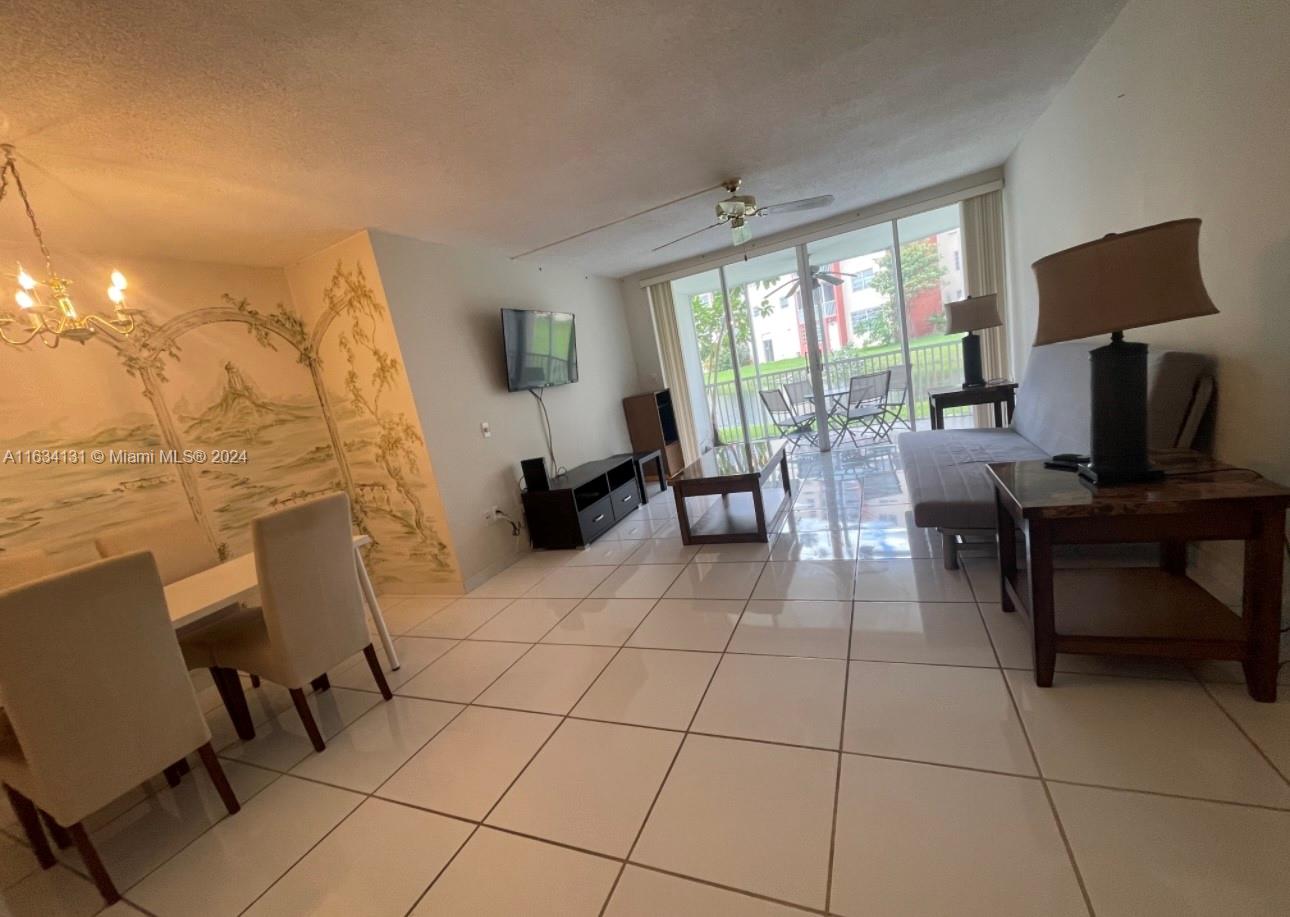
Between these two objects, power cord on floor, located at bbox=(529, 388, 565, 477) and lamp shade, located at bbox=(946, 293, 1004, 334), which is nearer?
lamp shade, located at bbox=(946, 293, 1004, 334)

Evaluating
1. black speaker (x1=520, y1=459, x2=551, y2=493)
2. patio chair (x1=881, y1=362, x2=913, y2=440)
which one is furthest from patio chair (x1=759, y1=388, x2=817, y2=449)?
black speaker (x1=520, y1=459, x2=551, y2=493)

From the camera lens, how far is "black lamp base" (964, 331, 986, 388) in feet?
11.5

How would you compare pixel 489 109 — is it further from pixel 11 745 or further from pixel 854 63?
pixel 11 745

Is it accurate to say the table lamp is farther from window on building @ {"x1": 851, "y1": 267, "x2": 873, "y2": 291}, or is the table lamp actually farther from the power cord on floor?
window on building @ {"x1": 851, "y1": 267, "x2": 873, "y2": 291}

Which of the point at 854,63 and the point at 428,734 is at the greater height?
the point at 854,63

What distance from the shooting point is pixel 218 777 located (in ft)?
5.24

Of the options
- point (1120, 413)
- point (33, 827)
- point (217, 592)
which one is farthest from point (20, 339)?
point (1120, 413)

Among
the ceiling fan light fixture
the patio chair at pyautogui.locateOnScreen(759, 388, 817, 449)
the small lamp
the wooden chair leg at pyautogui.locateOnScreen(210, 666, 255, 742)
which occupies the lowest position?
the wooden chair leg at pyautogui.locateOnScreen(210, 666, 255, 742)

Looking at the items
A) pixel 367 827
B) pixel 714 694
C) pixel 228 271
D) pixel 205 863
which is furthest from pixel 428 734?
pixel 228 271

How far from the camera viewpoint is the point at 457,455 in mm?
3297

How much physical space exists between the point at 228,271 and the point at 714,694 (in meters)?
3.73

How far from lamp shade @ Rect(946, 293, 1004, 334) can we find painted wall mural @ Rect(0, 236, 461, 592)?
3.84 m

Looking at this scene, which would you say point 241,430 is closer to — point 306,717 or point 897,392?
point 306,717

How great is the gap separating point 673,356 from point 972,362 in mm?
2974
